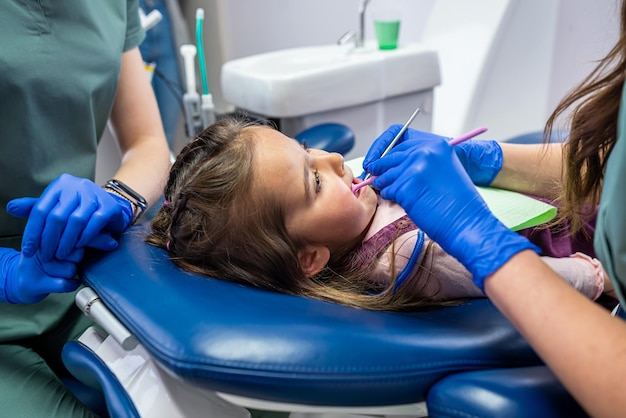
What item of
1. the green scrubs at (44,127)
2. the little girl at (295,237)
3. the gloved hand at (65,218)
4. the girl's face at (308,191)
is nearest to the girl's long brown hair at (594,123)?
the little girl at (295,237)

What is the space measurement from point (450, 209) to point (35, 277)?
2.06 feet

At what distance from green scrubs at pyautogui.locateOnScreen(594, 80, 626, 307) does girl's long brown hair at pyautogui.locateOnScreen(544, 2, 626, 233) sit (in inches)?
2.6

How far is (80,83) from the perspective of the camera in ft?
3.57

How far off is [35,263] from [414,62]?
51.1 inches

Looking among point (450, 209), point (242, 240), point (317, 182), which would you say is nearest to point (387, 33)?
point (317, 182)

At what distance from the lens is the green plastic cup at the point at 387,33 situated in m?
1.85

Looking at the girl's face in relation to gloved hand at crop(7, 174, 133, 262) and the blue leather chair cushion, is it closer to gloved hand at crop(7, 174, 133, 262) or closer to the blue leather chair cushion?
gloved hand at crop(7, 174, 133, 262)

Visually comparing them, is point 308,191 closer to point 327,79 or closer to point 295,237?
point 295,237

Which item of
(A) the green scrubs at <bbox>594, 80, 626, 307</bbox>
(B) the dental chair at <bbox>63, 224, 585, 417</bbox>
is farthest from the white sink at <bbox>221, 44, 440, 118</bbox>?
(A) the green scrubs at <bbox>594, 80, 626, 307</bbox>

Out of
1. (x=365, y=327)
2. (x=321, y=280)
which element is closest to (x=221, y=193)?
(x=321, y=280)

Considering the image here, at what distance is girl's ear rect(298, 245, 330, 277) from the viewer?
0.96m

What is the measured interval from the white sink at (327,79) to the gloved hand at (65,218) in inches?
31.4

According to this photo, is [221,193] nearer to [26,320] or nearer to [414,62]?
[26,320]

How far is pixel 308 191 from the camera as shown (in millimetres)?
927
